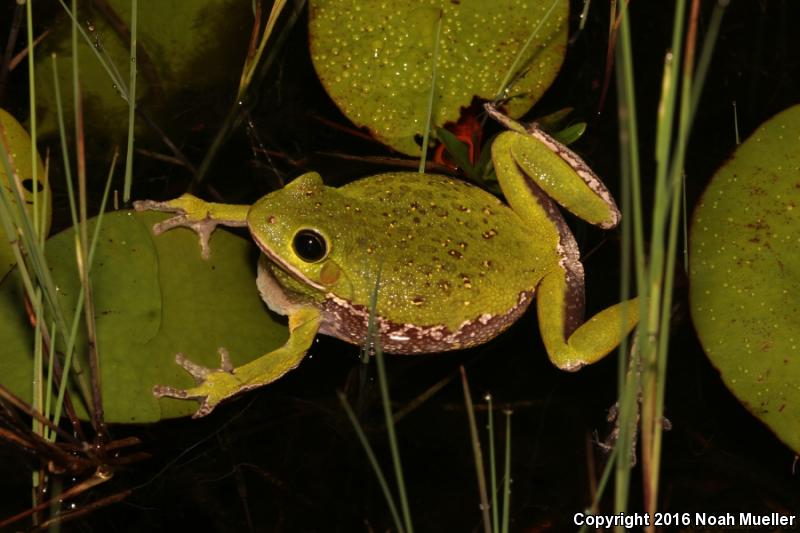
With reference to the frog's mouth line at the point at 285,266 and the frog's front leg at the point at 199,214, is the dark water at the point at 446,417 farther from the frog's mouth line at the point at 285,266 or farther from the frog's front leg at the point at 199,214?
the frog's mouth line at the point at 285,266

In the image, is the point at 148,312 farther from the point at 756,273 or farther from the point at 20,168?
the point at 756,273

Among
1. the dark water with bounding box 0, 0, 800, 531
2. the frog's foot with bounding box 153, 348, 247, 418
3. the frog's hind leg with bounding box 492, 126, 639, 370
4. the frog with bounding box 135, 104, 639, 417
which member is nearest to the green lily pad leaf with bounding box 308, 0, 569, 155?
the frog with bounding box 135, 104, 639, 417

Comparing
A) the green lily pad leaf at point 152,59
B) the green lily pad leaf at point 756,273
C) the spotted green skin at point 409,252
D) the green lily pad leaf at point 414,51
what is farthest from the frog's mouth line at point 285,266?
the green lily pad leaf at point 756,273

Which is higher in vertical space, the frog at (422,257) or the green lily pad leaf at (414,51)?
the green lily pad leaf at (414,51)

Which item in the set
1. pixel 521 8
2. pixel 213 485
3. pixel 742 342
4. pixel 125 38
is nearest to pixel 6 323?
pixel 213 485

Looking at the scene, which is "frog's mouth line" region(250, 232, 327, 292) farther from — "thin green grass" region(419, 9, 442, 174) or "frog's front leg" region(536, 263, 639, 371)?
"frog's front leg" region(536, 263, 639, 371)
